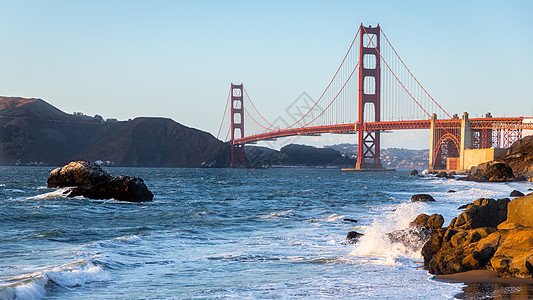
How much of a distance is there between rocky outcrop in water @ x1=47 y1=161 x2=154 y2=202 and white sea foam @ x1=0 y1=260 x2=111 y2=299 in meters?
17.2

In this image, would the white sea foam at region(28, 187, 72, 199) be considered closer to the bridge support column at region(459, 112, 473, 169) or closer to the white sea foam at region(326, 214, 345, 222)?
the white sea foam at region(326, 214, 345, 222)

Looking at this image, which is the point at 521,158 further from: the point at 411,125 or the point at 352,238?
the point at 352,238

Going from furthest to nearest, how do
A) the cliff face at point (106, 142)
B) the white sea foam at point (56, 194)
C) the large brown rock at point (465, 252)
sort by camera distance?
1. the cliff face at point (106, 142)
2. the white sea foam at point (56, 194)
3. the large brown rock at point (465, 252)

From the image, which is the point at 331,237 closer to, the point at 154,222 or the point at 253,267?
the point at 253,267

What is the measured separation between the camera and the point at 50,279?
912 centimetres

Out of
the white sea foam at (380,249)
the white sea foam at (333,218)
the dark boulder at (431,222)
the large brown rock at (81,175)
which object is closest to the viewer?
the white sea foam at (380,249)

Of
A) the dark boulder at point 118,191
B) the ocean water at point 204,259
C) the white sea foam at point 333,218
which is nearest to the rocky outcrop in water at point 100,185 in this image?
the dark boulder at point 118,191

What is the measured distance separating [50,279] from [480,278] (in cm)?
687

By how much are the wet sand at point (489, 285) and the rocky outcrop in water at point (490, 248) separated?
0.53ft

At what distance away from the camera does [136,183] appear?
1115 inches

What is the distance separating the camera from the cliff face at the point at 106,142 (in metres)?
151

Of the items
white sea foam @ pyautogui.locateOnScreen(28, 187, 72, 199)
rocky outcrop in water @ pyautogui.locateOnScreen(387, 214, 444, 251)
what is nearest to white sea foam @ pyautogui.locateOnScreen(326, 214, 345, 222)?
rocky outcrop in water @ pyautogui.locateOnScreen(387, 214, 444, 251)

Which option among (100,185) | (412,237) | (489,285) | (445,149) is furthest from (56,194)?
(445,149)

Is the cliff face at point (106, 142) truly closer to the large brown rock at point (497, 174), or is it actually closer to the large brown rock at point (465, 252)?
the large brown rock at point (497, 174)
